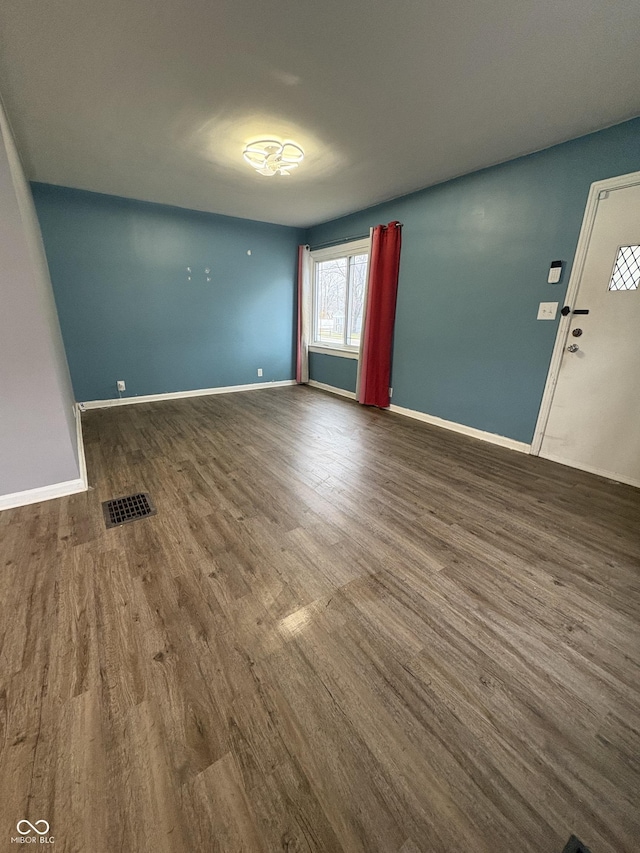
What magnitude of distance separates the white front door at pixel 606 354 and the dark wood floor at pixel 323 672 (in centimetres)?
47

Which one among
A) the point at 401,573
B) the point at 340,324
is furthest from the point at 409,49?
the point at 340,324

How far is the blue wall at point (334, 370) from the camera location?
505 cm

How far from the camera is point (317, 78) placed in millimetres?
1903

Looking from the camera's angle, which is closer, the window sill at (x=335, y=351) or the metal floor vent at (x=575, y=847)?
the metal floor vent at (x=575, y=847)

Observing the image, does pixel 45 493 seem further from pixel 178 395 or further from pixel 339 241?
pixel 339 241

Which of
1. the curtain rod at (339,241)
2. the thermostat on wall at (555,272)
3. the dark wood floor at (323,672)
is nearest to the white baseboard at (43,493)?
the dark wood floor at (323,672)

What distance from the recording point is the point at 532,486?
8.40ft

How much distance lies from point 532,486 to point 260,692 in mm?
2390

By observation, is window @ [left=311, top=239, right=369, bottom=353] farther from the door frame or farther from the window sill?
the door frame

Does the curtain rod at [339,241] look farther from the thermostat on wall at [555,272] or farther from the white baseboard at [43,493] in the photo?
the white baseboard at [43,493]

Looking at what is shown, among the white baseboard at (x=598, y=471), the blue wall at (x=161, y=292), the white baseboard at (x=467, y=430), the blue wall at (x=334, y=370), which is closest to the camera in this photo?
the white baseboard at (x=598, y=471)

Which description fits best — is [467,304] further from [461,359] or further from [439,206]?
[439,206]

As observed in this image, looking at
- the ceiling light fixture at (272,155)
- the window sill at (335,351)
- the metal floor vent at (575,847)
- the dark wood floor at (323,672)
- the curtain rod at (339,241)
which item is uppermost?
the ceiling light fixture at (272,155)

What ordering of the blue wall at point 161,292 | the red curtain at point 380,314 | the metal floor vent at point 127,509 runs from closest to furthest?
the metal floor vent at point 127,509 < the blue wall at point 161,292 < the red curtain at point 380,314
